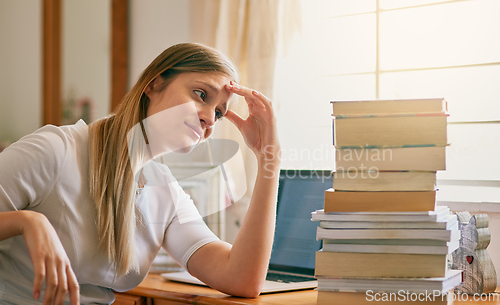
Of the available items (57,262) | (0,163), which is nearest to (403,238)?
(57,262)

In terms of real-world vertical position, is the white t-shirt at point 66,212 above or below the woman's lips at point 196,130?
below

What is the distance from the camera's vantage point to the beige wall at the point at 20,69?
2117 millimetres

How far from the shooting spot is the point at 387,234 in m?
0.78

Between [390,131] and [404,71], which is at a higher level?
[404,71]

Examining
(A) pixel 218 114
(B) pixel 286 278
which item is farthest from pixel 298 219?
(A) pixel 218 114

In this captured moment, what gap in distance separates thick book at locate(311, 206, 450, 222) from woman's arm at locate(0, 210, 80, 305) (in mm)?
434

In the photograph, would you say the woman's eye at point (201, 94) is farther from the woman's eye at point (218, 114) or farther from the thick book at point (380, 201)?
the thick book at point (380, 201)

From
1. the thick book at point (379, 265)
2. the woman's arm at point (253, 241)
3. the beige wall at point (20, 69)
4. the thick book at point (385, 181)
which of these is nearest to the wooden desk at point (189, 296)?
the woman's arm at point (253, 241)

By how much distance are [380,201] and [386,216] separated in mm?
29

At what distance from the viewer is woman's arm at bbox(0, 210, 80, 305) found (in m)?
0.65

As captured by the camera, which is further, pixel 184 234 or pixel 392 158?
pixel 184 234

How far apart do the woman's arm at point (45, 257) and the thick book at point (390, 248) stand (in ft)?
1.45

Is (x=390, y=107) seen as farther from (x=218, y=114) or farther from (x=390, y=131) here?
(x=218, y=114)

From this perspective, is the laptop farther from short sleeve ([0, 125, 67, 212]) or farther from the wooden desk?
short sleeve ([0, 125, 67, 212])
